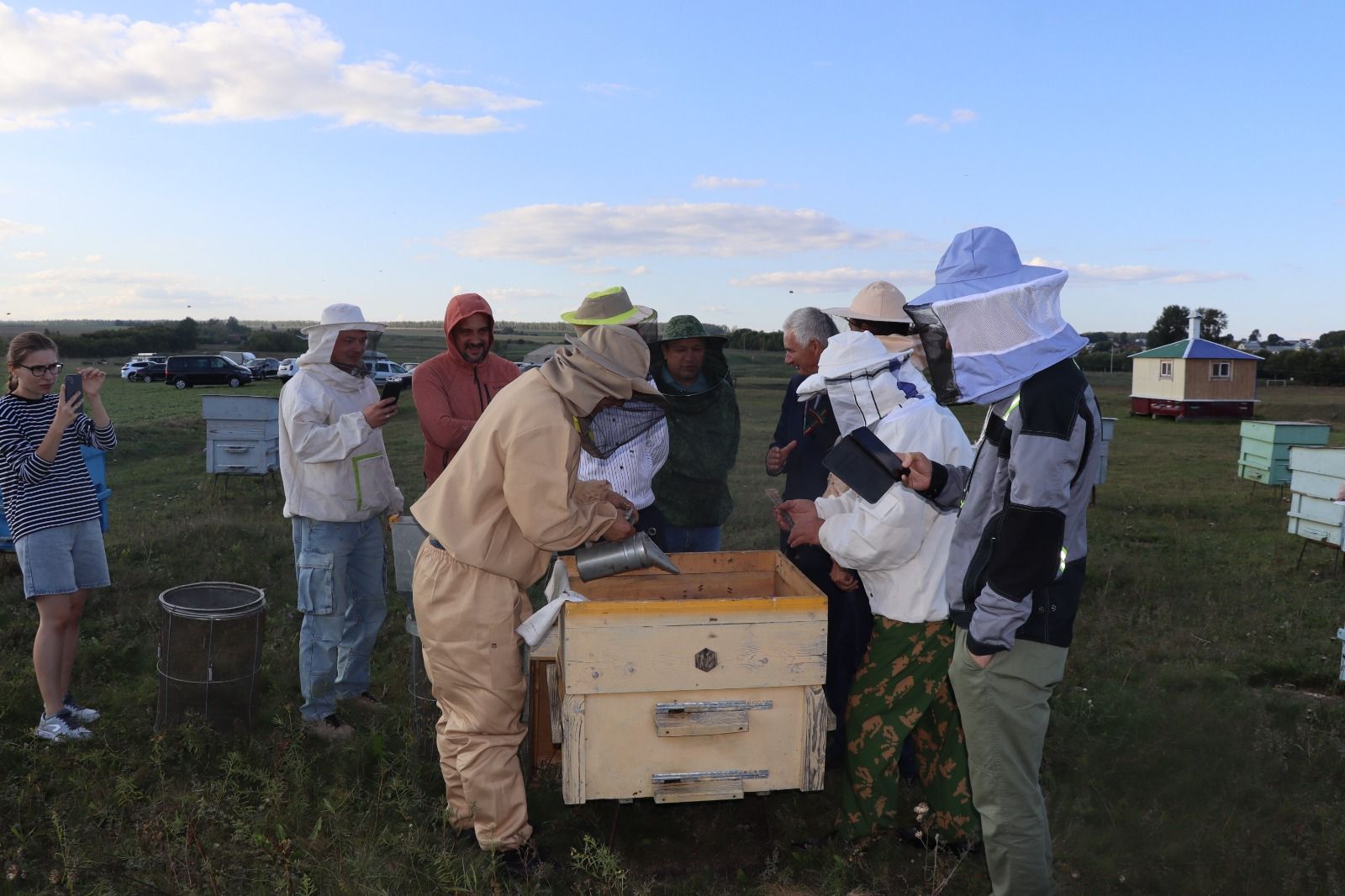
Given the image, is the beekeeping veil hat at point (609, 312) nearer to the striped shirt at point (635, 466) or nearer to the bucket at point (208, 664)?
the striped shirt at point (635, 466)

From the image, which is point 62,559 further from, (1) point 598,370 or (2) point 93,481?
(1) point 598,370

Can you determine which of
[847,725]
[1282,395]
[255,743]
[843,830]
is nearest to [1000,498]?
[847,725]

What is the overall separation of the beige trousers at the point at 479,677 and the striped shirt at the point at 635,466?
0.96 meters

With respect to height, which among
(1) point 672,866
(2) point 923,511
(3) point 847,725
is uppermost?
(2) point 923,511


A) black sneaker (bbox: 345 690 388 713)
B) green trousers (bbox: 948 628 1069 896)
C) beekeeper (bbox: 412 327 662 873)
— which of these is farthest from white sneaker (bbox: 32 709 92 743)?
green trousers (bbox: 948 628 1069 896)

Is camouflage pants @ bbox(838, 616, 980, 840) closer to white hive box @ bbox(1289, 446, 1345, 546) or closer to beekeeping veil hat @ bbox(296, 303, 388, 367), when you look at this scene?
beekeeping veil hat @ bbox(296, 303, 388, 367)

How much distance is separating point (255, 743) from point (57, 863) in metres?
0.98

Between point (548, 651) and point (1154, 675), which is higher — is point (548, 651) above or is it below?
above

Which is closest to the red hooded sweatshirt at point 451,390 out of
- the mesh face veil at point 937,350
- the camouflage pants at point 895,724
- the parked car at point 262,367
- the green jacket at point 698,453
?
the green jacket at point 698,453

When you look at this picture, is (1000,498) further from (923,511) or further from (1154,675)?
(1154,675)

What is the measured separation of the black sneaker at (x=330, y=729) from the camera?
464 cm

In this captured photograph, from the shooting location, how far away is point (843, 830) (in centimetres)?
379

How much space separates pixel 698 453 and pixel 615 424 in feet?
3.96

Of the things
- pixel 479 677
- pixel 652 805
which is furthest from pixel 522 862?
pixel 652 805
